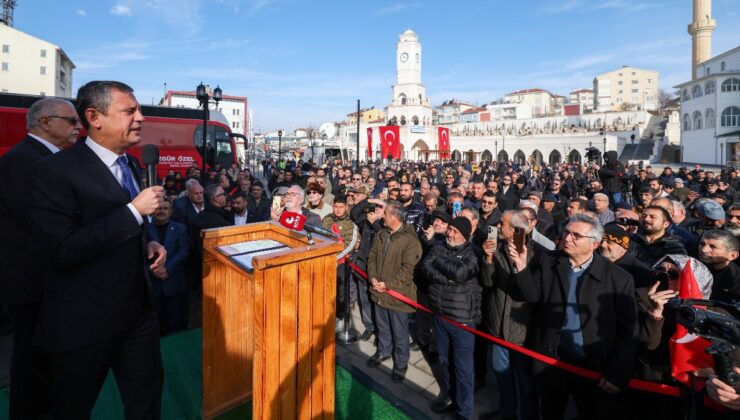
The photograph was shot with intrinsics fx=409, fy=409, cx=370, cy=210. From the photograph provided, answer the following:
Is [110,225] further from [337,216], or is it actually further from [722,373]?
[337,216]

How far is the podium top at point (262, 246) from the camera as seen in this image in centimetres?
247

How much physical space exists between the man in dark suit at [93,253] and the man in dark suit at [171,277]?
9.45ft

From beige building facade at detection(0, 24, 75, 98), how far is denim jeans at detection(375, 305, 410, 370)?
63230mm

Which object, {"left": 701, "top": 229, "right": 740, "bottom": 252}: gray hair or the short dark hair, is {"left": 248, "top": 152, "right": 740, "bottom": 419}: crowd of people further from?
the short dark hair

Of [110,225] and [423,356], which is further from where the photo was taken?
[423,356]

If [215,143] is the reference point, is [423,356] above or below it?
below

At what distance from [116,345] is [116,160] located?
102 centimetres

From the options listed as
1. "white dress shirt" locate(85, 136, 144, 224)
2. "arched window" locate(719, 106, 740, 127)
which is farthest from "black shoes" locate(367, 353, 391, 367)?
"arched window" locate(719, 106, 740, 127)

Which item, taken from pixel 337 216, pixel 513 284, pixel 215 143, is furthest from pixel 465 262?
pixel 215 143

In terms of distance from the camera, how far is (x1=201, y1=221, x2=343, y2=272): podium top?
247 cm

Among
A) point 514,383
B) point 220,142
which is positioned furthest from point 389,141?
point 514,383

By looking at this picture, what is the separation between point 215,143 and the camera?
18703 millimetres

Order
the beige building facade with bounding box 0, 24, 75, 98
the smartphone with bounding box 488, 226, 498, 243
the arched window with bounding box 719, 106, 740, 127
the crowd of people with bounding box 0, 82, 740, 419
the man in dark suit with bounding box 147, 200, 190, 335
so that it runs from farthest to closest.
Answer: the beige building facade with bounding box 0, 24, 75, 98, the arched window with bounding box 719, 106, 740, 127, the man in dark suit with bounding box 147, 200, 190, 335, the smartphone with bounding box 488, 226, 498, 243, the crowd of people with bounding box 0, 82, 740, 419

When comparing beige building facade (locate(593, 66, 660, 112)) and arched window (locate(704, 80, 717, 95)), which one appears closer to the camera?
arched window (locate(704, 80, 717, 95))
